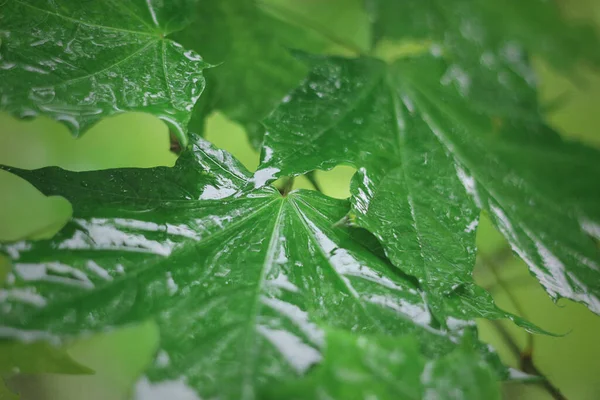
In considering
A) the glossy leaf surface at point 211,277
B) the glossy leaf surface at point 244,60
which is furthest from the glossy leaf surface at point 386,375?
the glossy leaf surface at point 244,60

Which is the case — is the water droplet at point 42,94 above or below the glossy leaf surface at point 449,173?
below

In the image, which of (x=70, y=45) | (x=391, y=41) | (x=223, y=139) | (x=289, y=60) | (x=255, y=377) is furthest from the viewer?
(x=223, y=139)

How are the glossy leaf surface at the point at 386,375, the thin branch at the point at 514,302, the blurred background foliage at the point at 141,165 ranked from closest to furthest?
the glossy leaf surface at the point at 386,375 → the thin branch at the point at 514,302 → the blurred background foliage at the point at 141,165

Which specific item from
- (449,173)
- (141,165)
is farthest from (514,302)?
(141,165)

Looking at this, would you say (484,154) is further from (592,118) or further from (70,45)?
(592,118)

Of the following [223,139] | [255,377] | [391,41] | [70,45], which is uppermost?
[391,41]

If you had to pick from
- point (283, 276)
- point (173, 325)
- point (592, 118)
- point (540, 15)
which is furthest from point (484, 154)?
point (592, 118)

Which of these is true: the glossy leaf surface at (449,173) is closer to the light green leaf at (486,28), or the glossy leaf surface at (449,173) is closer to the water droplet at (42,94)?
the light green leaf at (486,28)
